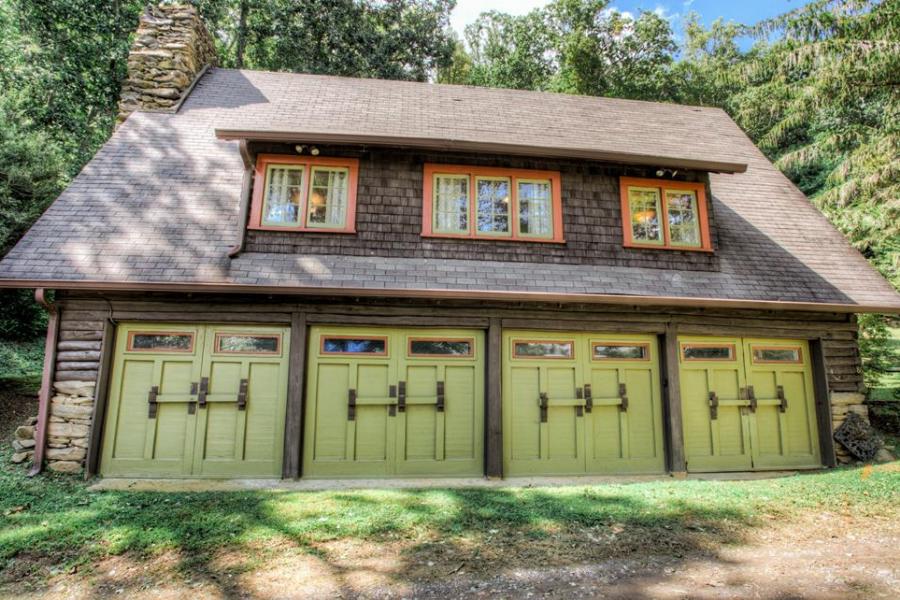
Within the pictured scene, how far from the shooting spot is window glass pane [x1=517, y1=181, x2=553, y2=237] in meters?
7.16

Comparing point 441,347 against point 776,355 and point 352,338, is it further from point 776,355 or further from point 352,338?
point 776,355

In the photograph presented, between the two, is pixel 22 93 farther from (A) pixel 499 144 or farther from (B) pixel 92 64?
(A) pixel 499 144

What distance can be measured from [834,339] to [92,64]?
19818mm

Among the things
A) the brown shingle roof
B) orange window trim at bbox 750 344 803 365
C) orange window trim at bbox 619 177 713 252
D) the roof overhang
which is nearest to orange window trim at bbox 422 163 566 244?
the roof overhang

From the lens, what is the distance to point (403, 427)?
20.5 feet

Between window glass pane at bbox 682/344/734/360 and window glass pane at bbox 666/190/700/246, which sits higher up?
window glass pane at bbox 666/190/700/246

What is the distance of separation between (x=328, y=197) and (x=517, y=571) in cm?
544

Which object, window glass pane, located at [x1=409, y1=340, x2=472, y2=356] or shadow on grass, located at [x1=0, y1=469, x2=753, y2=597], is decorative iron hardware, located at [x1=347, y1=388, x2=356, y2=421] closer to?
window glass pane, located at [x1=409, y1=340, x2=472, y2=356]

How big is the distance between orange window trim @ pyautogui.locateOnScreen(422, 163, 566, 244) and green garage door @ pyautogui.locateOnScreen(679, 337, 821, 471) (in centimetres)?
259

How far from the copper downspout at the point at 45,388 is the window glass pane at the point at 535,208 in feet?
20.6

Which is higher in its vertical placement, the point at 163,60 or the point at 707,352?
the point at 163,60

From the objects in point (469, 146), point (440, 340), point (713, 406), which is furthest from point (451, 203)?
point (713, 406)

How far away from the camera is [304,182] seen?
690 centimetres

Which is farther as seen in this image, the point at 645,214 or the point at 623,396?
the point at 645,214
